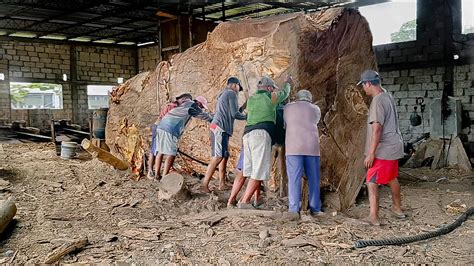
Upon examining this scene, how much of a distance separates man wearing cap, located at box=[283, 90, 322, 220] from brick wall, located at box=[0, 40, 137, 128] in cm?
1530

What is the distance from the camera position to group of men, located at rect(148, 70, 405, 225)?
464cm

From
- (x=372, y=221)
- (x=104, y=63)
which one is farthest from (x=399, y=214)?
(x=104, y=63)

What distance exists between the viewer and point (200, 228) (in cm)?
473

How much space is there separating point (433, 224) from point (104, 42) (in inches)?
736

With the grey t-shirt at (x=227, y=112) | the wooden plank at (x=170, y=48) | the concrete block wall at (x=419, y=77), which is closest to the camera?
the grey t-shirt at (x=227, y=112)

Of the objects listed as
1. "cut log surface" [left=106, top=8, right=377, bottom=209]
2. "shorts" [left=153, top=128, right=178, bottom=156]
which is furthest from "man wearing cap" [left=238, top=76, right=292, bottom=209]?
"shorts" [left=153, top=128, right=178, bottom=156]

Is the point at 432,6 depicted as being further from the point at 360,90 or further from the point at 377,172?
the point at 377,172

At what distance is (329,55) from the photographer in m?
5.50

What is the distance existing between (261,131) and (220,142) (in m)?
1.11

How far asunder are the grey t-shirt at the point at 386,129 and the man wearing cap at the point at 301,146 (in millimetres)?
617

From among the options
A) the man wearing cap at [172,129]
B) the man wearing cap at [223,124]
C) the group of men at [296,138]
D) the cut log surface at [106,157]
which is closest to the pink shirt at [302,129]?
the group of men at [296,138]

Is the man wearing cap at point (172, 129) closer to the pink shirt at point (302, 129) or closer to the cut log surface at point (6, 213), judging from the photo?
the pink shirt at point (302, 129)

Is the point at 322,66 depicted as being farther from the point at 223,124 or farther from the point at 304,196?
the point at 304,196

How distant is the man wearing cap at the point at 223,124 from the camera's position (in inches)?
228
